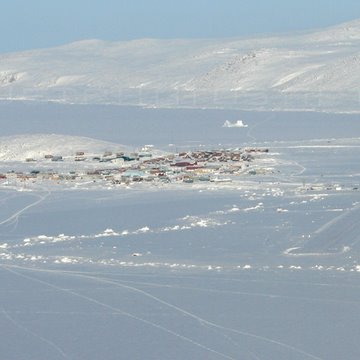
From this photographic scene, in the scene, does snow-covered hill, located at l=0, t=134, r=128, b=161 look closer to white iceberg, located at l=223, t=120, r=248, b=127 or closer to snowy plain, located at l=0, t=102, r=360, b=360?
snowy plain, located at l=0, t=102, r=360, b=360

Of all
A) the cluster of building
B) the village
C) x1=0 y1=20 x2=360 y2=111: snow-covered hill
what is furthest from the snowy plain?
x1=0 y1=20 x2=360 y2=111: snow-covered hill

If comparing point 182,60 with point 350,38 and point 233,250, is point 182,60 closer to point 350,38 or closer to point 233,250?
point 350,38

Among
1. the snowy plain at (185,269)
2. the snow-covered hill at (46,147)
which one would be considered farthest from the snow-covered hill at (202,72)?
the snowy plain at (185,269)

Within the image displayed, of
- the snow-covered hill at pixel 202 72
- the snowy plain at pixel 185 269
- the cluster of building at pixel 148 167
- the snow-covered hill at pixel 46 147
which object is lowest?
the snowy plain at pixel 185 269

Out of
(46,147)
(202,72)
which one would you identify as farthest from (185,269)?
(202,72)

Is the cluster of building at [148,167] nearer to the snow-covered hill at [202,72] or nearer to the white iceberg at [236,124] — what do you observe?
the white iceberg at [236,124]

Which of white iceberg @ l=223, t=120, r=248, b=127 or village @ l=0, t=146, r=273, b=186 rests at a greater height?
white iceberg @ l=223, t=120, r=248, b=127

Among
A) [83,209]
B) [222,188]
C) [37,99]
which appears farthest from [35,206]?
[37,99]
